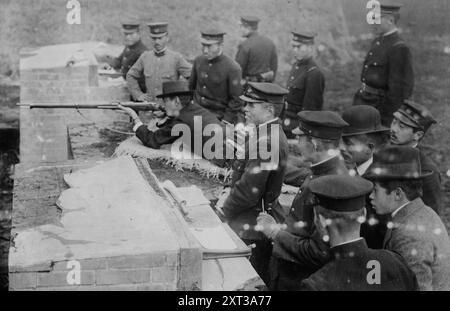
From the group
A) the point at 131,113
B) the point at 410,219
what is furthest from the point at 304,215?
the point at 131,113

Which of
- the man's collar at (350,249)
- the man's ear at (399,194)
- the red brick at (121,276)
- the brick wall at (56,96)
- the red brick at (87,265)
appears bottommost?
the brick wall at (56,96)

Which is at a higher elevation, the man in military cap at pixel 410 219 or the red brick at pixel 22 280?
the man in military cap at pixel 410 219

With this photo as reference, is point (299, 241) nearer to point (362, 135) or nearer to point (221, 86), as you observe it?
point (362, 135)

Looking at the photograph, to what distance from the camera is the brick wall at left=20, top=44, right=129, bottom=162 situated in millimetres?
7344

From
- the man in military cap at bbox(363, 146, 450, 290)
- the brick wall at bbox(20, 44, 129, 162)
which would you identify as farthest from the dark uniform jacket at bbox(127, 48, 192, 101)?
the man in military cap at bbox(363, 146, 450, 290)

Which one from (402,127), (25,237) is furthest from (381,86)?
(25,237)

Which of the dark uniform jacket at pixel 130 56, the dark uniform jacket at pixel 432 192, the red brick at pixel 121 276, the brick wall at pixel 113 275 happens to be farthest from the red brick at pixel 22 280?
the dark uniform jacket at pixel 130 56

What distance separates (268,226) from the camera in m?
4.01

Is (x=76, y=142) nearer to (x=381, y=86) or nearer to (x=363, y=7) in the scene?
(x=381, y=86)

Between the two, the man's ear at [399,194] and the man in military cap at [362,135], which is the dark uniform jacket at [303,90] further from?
the man's ear at [399,194]

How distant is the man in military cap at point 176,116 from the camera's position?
5.80 m

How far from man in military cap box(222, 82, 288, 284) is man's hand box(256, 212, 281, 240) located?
0.32m

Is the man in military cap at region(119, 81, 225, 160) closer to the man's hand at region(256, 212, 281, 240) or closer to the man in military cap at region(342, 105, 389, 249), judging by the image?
the man in military cap at region(342, 105, 389, 249)

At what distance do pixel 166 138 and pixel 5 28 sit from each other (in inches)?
284
